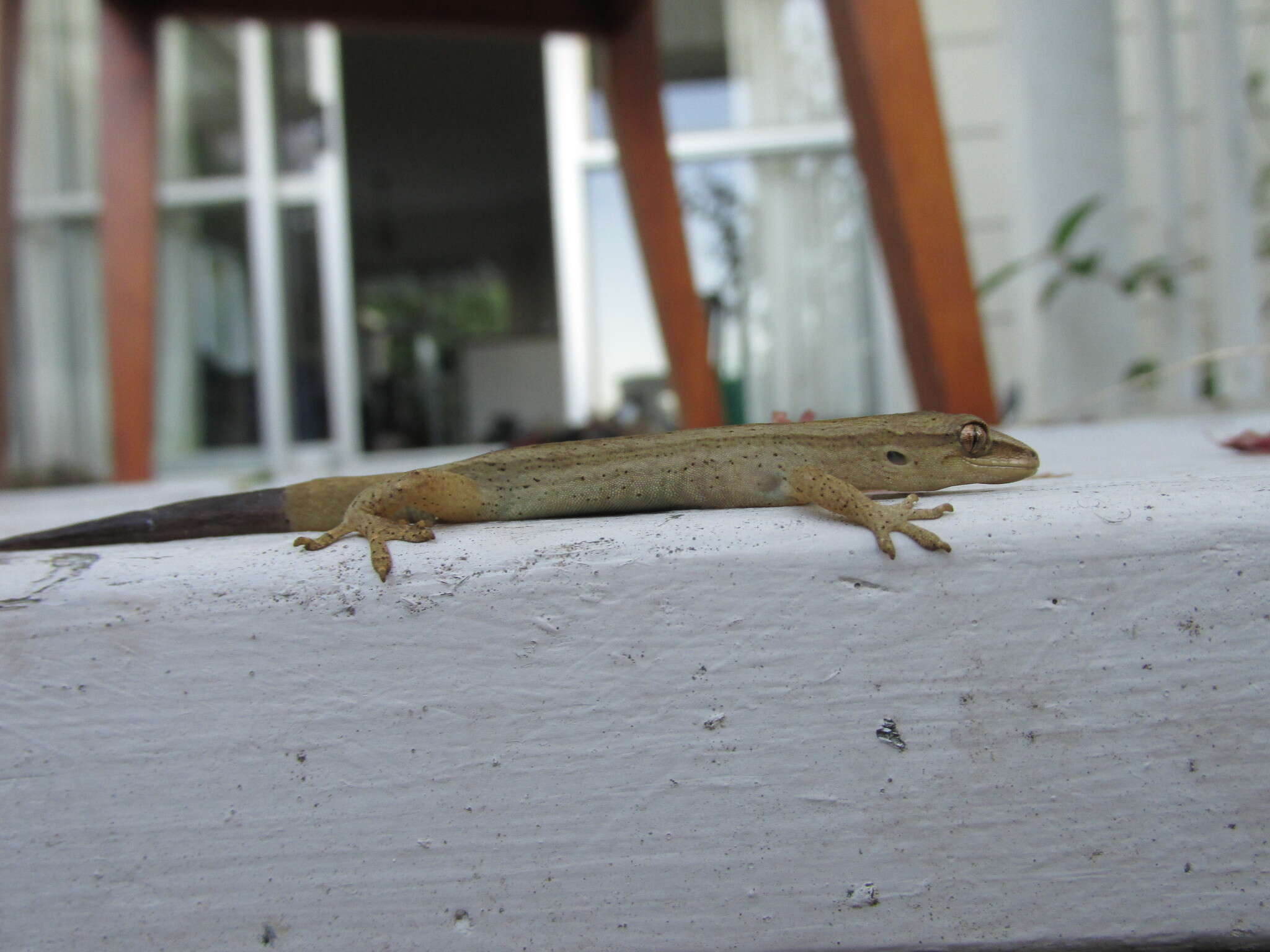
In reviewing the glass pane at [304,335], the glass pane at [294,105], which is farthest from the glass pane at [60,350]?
the glass pane at [294,105]

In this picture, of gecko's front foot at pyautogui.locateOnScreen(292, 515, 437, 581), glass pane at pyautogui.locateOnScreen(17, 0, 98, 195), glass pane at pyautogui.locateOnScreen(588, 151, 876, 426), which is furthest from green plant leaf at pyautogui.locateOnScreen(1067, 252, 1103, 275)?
glass pane at pyautogui.locateOnScreen(17, 0, 98, 195)

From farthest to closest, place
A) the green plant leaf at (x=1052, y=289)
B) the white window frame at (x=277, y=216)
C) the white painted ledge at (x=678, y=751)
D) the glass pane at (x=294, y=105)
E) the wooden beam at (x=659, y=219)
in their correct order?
the glass pane at (x=294, y=105), the white window frame at (x=277, y=216), the wooden beam at (x=659, y=219), the green plant leaf at (x=1052, y=289), the white painted ledge at (x=678, y=751)

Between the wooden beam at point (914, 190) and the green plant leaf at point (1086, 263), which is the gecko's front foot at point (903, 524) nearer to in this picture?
the wooden beam at point (914, 190)

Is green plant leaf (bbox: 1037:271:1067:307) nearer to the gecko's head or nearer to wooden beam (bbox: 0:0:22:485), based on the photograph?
the gecko's head

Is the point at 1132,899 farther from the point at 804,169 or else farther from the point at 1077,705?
the point at 804,169

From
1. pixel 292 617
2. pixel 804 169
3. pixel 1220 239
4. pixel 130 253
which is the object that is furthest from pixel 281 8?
pixel 804 169

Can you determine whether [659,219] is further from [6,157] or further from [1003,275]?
[6,157]

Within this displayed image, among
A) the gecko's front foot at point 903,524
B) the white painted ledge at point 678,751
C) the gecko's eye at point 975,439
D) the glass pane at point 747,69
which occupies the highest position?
the glass pane at point 747,69
